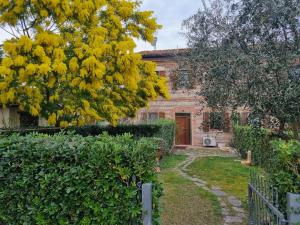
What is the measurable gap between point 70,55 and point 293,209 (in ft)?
24.7

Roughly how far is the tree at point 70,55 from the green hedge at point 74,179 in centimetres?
398

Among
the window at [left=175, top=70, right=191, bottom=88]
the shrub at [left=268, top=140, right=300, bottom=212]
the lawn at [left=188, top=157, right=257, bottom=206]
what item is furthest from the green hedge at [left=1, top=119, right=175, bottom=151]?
the shrub at [left=268, top=140, right=300, bottom=212]

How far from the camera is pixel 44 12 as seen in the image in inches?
324

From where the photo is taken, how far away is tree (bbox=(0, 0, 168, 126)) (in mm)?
7984

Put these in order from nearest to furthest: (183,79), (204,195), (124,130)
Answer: (204,195) → (183,79) → (124,130)

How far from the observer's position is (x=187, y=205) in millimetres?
6406

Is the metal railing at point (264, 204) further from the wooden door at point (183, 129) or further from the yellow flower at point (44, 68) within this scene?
the wooden door at point (183, 129)

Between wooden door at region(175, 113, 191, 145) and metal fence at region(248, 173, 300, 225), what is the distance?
17.0m

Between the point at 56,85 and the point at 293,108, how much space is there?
7.18 m

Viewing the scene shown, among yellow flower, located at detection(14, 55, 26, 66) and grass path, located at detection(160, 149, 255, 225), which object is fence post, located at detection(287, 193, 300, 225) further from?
yellow flower, located at detection(14, 55, 26, 66)

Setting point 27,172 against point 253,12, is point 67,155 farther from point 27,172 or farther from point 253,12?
point 253,12

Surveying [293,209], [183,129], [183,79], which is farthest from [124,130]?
[183,129]

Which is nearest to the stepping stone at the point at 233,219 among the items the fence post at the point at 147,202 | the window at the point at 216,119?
the window at the point at 216,119

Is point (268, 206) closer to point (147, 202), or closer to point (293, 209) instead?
point (293, 209)
